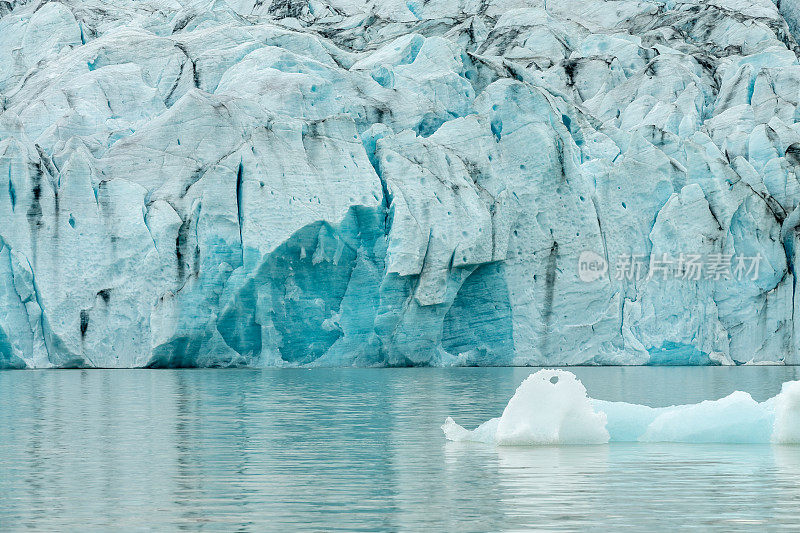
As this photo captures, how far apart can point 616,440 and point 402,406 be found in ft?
16.6

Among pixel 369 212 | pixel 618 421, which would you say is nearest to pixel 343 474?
pixel 618 421

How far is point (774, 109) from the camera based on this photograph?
1288 inches

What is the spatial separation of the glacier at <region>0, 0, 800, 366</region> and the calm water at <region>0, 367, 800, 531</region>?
379 inches

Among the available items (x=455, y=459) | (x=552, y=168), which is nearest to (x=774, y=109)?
(x=552, y=168)

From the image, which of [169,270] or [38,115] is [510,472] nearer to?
[169,270]

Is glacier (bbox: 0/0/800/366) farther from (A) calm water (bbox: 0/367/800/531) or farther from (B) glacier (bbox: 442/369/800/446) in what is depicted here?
(B) glacier (bbox: 442/369/800/446)

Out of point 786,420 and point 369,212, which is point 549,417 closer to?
point 786,420

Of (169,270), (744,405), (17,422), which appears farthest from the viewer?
(169,270)

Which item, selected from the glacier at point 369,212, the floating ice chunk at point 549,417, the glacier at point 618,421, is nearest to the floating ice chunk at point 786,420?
the glacier at point 618,421

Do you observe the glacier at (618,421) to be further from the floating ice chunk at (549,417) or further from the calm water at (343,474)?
the calm water at (343,474)

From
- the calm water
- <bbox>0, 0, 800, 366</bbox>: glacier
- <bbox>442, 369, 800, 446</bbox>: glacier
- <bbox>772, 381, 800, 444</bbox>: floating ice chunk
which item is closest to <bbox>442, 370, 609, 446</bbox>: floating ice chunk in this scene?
<bbox>442, 369, 800, 446</bbox>: glacier

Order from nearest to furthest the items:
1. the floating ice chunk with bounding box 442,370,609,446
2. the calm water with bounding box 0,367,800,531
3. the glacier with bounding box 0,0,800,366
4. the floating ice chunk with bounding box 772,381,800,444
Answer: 1. the calm water with bounding box 0,367,800,531
2. the floating ice chunk with bounding box 442,370,609,446
3. the floating ice chunk with bounding box 772,381,800,444
4. the glacier with bounding box 0,0,800,366

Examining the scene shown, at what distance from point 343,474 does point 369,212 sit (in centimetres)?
1797

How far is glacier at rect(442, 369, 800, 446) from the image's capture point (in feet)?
32.2
